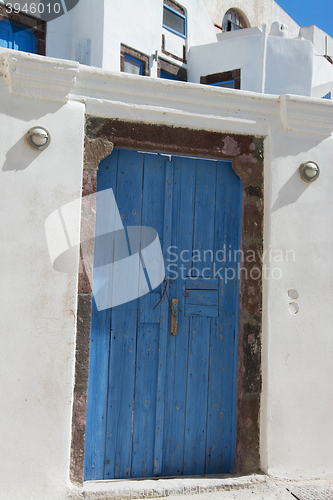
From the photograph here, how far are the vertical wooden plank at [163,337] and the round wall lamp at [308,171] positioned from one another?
3.30 feet

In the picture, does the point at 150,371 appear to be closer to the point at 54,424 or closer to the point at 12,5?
the point at 54,424

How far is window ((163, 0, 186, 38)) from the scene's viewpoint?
12672 millimetres

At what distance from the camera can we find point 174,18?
13.0 meters

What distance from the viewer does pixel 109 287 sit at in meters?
3.11

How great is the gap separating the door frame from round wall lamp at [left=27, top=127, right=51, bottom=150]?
11.5 inches

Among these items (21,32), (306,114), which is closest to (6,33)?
(21,32)

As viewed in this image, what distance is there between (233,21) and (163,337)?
58.0 ft

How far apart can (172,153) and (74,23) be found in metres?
9.04

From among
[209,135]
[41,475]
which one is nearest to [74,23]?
[209,135]

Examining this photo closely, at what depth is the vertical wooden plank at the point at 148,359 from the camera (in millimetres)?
3117

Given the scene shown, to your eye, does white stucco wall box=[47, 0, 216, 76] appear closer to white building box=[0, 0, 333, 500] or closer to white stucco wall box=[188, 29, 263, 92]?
white stucco wall box=[188, 29, 263, 92]

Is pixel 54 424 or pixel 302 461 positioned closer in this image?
pixel 54 424

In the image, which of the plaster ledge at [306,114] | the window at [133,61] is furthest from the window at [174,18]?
the plaster ledge at [306,114]

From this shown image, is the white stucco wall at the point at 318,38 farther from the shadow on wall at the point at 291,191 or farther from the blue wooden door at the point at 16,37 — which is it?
the shadow on wall at the point at 291,191
